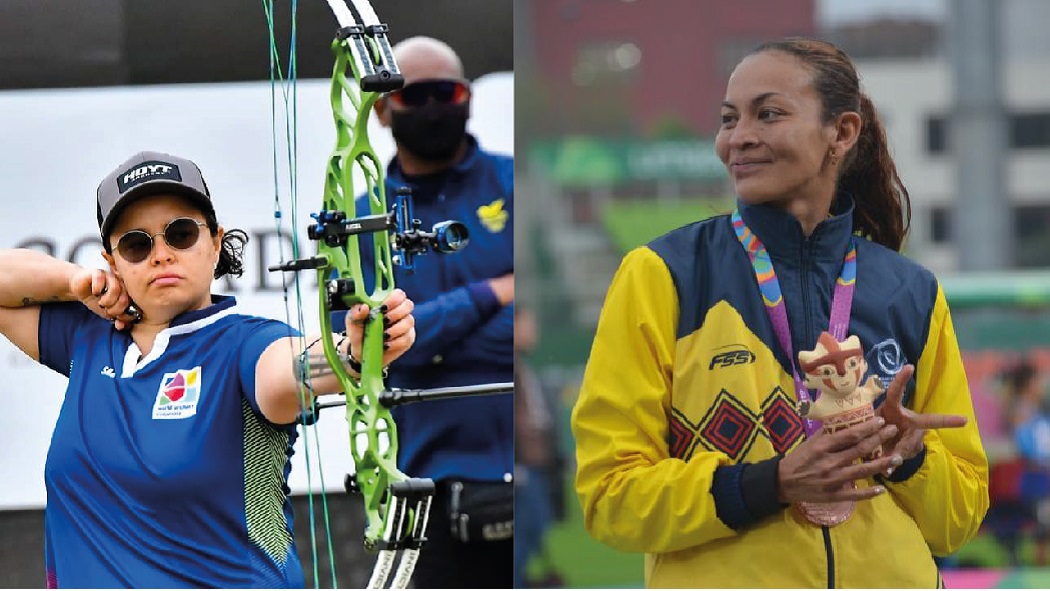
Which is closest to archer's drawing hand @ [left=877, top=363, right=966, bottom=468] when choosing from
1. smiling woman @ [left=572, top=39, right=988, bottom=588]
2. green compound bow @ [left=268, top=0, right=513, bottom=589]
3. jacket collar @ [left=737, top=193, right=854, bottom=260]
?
smiling woman @ [left=572, top=39, right=988, bottom=588]

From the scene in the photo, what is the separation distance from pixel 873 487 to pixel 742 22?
1.08 metres

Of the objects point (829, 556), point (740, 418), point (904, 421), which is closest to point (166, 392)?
point (740, 418)

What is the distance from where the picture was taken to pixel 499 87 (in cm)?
377

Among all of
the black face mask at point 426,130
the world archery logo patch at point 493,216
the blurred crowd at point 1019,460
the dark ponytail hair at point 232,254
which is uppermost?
the black face mask at point 426,130

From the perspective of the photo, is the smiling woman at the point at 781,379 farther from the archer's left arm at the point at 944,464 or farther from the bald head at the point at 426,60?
the bald head at the point at 426,60

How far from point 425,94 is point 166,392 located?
2.95ft

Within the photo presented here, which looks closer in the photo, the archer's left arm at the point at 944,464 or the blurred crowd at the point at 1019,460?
the archer's left arm at the point at 944,464

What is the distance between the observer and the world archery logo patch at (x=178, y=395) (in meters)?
3.69

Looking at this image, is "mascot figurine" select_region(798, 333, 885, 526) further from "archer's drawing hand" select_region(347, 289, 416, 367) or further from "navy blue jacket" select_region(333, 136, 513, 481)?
"archer's drawing hand" select_region(347, 289, 416, 367)

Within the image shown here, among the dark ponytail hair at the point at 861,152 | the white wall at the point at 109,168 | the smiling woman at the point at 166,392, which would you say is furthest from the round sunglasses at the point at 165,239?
the dark ponytail hair at the point at 861,152

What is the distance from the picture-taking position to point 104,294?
12.3ft

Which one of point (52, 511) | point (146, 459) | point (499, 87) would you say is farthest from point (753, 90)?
point (52, 511)

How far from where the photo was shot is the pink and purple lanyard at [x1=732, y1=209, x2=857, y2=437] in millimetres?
3570

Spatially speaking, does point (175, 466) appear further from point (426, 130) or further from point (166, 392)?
point (426, 130)
